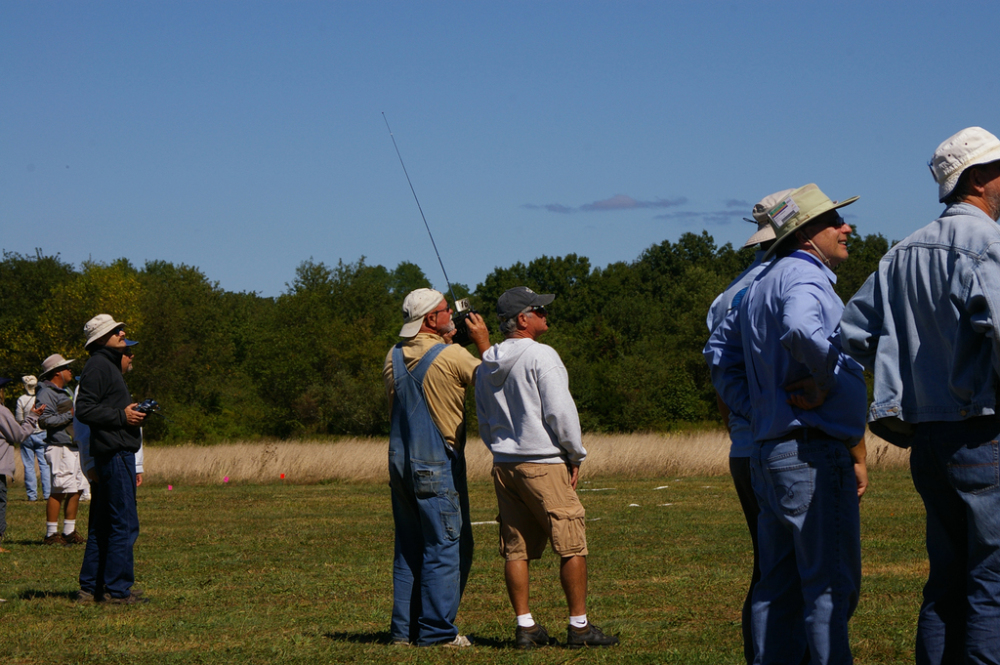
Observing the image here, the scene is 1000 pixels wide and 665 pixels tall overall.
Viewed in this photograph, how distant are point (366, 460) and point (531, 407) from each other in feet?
56.2

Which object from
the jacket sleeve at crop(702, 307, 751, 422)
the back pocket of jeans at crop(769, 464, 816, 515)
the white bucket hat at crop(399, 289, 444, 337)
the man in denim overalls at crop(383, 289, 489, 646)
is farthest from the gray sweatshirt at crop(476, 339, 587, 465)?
the back pocket of jeans at crop(769, 464, 816, 515)

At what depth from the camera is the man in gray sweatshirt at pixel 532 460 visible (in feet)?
18.8

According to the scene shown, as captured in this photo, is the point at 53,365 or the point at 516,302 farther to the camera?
the point at 53,365

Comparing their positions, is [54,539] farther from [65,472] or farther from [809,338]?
[809,338]

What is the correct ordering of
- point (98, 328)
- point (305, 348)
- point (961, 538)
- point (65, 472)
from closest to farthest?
point (961, 538), point (98, 328), point (65, 472), point (305, 348)

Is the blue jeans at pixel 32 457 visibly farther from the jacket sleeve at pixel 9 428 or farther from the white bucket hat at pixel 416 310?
the white bucket hat at pixel 416 310

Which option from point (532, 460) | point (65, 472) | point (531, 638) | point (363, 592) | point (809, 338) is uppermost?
point (809, 338)

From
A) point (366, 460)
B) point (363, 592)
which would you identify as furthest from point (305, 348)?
point (363, 592)

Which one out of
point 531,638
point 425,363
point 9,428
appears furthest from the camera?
point 9,428

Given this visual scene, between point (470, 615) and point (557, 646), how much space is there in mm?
1328

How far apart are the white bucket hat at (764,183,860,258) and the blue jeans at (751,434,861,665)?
81cm

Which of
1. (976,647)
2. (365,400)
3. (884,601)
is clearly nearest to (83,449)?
(884,601)

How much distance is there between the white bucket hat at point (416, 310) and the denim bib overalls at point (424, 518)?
165mm

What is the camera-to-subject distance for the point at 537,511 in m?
5.79
